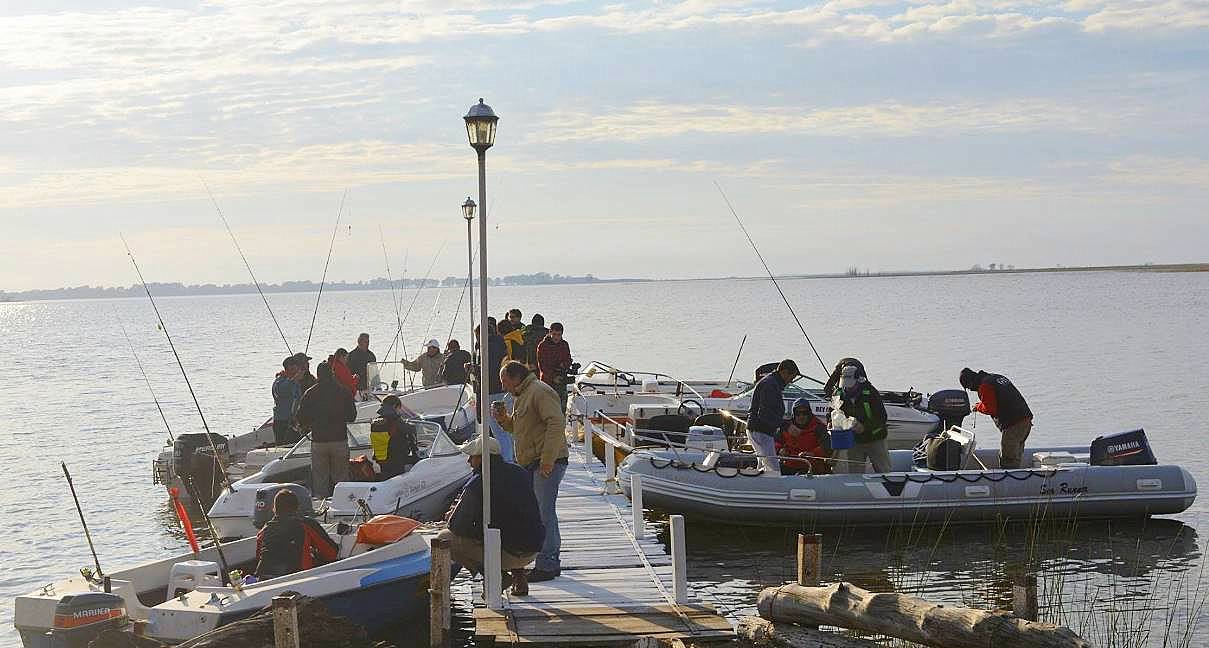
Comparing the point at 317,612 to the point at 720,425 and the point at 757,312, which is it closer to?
the point at 720,425

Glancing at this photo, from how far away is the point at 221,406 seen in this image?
128 feet

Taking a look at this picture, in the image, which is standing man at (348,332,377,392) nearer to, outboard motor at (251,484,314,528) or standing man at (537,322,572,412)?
standing man at (537,322,572,412)

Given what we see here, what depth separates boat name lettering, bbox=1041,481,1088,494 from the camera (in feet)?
50.3

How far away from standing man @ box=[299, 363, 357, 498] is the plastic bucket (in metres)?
5.65

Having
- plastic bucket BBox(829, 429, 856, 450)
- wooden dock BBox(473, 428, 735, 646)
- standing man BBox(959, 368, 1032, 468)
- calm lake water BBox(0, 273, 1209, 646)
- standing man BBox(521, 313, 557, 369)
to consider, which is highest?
standing man BBox(521, 313, 557, 369)

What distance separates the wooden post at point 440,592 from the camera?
9320mm

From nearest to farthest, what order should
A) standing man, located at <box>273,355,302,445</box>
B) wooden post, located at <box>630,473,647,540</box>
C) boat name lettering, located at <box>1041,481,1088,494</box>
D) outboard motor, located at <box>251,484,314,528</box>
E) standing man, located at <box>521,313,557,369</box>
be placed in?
outboard motor, located at <box>251,484,314,528</box>, wooden post, located at <box>630,473,647,540</box>, boat name lettering, located at <box>1041,481,1088,494</box>, standing man, located at <box>273,355,302,445</box>, standing man, located at <box>521,313,557,369</box>

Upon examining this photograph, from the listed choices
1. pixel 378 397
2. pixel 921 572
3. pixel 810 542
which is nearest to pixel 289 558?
pixel 810 542

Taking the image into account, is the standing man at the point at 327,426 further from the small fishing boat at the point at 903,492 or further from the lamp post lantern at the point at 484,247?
the lamp post lantern at the point at 484,247

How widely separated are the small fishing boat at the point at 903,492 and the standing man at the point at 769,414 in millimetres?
277

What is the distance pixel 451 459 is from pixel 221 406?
26141 mm

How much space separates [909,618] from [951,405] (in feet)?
37.7

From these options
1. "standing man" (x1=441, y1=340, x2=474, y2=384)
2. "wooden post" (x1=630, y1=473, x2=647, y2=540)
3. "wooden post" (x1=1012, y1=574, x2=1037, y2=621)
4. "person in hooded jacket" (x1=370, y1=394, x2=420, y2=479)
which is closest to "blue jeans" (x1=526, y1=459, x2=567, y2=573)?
"wooden post" (x1=630, y1=473, x2=647, y2=540)

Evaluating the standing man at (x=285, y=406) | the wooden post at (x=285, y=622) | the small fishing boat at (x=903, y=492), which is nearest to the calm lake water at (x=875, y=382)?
the small fishing boat at (x=903, y=492)
